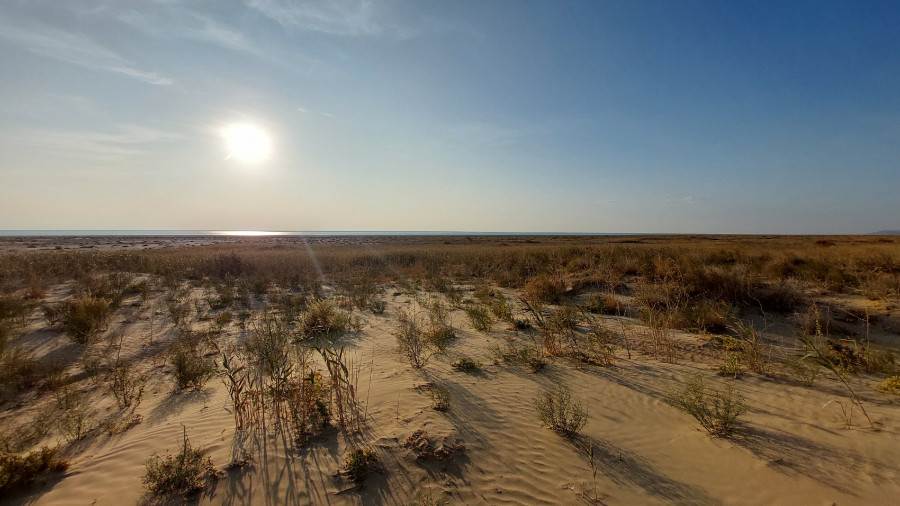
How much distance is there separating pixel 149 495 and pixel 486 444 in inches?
128

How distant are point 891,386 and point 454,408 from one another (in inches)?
242

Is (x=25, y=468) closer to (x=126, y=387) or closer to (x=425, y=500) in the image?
(x=126, y=387)

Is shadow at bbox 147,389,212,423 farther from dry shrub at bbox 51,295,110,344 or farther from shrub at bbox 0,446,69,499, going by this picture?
dry shrub at bbox 51,295,110,344

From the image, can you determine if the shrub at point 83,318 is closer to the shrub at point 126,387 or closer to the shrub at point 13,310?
the shrub at point 13,310

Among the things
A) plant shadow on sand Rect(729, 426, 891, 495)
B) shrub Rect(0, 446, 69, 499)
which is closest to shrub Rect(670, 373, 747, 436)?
plant shadow on sand Rect(729, 426, 891, 495)

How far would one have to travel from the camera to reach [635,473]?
3408 mm

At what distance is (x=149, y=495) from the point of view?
303cm

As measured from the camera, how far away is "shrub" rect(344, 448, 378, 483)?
129 inches

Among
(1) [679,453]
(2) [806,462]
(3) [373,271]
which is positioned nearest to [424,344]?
(1) [679,453]

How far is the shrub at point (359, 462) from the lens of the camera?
10.8 ft

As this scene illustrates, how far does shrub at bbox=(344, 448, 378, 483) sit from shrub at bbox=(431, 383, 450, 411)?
120cm

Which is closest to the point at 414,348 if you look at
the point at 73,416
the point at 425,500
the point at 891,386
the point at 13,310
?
the point at 425,500

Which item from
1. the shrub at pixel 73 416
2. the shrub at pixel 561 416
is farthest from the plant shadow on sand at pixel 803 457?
the shrub at pixel 73 416

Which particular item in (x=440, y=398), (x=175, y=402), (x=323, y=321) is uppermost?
(x=323, y=321)
